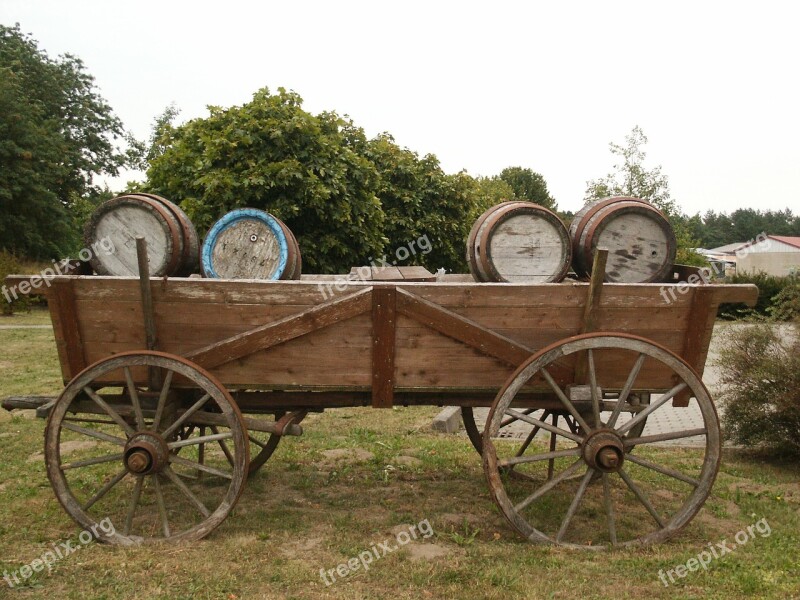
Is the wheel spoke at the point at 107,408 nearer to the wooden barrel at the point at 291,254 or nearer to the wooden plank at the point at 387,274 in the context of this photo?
the wooden barrel at the point at 291,254

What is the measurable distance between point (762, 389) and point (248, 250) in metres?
4.41

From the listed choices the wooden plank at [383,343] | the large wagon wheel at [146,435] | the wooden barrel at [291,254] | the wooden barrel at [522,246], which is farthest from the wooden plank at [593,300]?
the large wagon wheel at [146,435]

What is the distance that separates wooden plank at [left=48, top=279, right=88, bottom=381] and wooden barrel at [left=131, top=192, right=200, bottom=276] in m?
0.62

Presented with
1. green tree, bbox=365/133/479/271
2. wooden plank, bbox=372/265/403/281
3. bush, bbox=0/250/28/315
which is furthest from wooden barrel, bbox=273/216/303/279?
bush, bbox=0/250/28/315

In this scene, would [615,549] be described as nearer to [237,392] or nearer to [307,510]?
[307,510]

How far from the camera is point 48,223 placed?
985 inches

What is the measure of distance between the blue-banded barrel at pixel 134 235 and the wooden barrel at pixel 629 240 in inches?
95.3

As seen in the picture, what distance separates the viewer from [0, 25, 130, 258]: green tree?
23438mm

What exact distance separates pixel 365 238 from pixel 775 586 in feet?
23.1

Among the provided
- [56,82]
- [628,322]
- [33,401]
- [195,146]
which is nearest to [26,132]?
[56,82]

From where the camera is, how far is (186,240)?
13.4 ft

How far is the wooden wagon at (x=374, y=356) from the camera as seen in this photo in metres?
3.73

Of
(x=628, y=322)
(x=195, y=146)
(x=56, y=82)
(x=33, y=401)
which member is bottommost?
(x=33, y=401)

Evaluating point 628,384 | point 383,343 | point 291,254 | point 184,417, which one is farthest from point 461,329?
point 184,417
